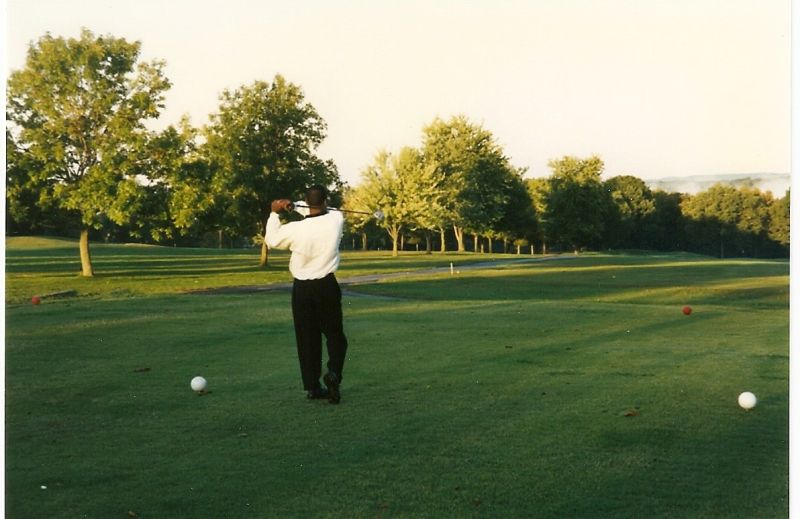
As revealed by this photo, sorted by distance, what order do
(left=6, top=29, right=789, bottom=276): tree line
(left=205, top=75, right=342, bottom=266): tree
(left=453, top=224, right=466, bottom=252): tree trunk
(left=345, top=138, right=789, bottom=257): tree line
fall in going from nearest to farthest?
1. (left=6, top=29, right=789, bottom=276): tree line
2. (left=205, top=75, right=342, bottom=266): tree
3. (left=345, top=138, right=789, bottom=257): tree line
4. (left=453, top=224, right=466, bottom=252): tree trunk

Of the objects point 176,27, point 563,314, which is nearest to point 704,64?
point 563,314

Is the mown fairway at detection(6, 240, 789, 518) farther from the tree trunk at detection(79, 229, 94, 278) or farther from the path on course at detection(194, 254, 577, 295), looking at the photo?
the tree trunk at detection(79, 229, 94, 278)

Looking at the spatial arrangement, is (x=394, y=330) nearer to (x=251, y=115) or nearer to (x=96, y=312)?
(x=96, y=312)

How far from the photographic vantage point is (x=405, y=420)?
5801mm

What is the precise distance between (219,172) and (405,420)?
2505cm

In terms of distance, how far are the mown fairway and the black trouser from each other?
409 mm

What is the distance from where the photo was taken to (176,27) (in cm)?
1281

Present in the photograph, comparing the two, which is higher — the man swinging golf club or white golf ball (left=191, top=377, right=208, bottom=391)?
the man swinging golf club

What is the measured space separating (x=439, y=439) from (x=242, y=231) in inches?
1097

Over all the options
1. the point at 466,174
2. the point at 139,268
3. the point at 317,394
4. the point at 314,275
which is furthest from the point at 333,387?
the point at 466,174

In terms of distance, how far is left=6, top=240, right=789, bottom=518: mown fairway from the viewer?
4219 millimetres

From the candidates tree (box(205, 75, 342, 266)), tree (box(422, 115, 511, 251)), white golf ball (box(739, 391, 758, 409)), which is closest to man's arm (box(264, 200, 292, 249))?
white golf ball (box(739, 391, 758, 409))

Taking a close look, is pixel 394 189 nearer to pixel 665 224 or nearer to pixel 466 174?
pixel 466 174

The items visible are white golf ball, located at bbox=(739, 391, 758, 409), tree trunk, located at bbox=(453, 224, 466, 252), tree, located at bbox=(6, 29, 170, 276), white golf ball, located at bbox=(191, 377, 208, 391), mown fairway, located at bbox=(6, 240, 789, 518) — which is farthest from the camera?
tree trunk, located at bbox=(453, 224, 466, 252)
